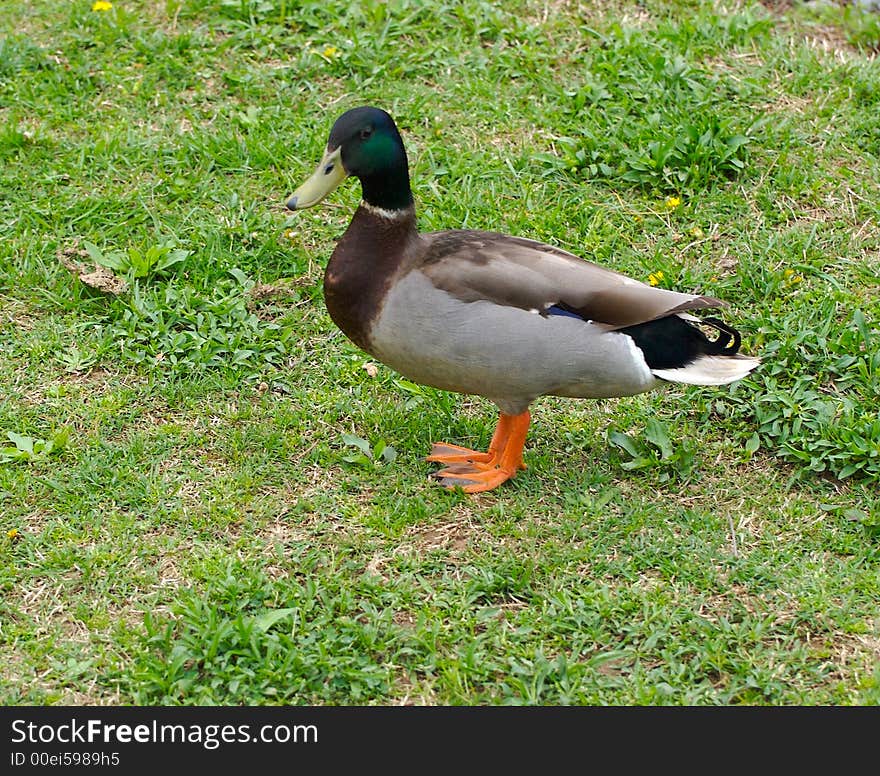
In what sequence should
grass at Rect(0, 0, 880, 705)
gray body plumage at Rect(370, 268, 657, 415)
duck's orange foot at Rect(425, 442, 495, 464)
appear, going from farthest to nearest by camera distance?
duck's orange foot at Rect(425, 442, 495, 464) → gray body plumage at Rect(370, 268, 657, 415) → grass at Rect(0, 0, 880, 705)

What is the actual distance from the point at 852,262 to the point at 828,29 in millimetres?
2023

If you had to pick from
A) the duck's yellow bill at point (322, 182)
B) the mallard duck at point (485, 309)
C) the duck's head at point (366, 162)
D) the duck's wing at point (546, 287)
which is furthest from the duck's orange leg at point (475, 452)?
the duck's yellow bill at point (322, 182)

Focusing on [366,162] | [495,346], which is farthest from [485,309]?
[366,162]

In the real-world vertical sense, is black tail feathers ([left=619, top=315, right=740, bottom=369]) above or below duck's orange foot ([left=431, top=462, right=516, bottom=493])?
above

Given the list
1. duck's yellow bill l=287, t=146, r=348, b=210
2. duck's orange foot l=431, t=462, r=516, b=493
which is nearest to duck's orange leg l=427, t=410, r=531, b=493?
duck's orange foot l=431, t=462, r=516, b=493

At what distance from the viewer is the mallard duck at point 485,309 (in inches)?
154

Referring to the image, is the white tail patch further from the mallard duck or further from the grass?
the grass

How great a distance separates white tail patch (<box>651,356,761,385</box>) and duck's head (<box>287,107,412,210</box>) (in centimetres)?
111

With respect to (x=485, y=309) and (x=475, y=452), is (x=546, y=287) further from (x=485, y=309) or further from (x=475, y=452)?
(x=475, y=452)

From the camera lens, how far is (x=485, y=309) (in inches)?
154

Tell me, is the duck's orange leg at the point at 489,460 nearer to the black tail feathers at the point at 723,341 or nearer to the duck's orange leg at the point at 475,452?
the duck's orange leg at the point at 475,452

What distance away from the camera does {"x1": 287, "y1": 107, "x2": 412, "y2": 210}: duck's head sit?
396 cm

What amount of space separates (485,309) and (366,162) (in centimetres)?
66

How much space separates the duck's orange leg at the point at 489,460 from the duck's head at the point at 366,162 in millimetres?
889
